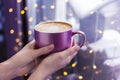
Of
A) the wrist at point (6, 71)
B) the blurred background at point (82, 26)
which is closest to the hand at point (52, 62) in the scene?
the wrist at point (6, 71)

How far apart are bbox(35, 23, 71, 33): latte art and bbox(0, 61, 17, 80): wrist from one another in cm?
20

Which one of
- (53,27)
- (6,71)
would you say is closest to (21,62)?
(6,71)

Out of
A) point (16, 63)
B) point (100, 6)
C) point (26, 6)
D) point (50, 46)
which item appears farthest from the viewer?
point (26, 6)

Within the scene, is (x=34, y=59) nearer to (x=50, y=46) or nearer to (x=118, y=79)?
(x=50, y=46)

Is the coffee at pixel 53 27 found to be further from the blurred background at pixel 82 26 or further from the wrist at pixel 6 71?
the blurred background at pixel 82 26

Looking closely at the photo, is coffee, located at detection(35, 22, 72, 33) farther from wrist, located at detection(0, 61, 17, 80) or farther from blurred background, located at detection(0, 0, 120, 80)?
blurred background, located at detection(0, 0, 120, 80)

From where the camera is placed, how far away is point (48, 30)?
0.71 meters

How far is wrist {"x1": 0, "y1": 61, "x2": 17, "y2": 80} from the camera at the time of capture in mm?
833

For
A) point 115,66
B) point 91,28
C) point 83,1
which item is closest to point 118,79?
point 115,66

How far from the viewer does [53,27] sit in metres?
0.74

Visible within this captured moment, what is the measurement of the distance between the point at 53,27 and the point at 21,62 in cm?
18

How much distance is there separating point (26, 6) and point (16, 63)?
447 mm

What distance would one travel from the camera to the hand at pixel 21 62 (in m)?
0.77

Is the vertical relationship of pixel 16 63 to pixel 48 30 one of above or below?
below
